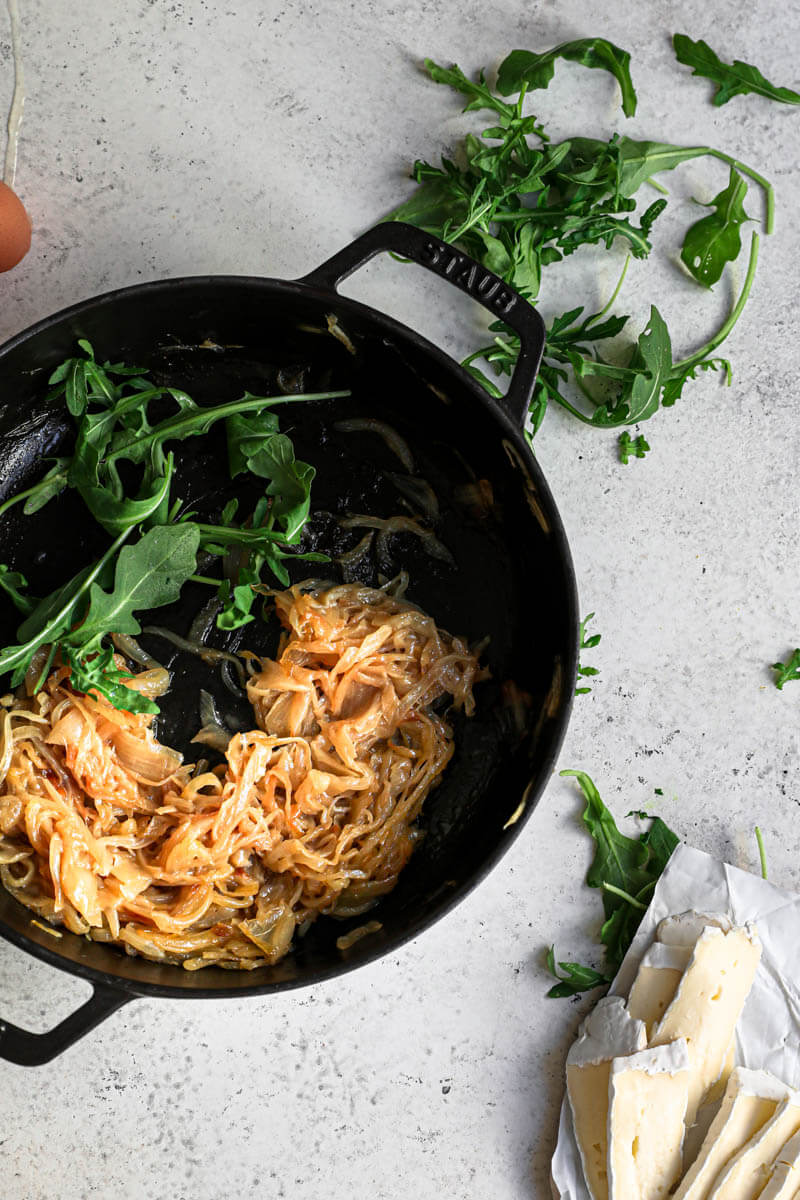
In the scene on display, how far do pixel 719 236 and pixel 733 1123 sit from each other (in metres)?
2.01

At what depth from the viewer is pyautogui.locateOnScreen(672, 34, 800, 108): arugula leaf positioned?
2418 millimetres

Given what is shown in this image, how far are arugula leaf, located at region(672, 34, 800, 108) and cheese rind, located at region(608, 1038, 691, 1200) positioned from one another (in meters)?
2.19

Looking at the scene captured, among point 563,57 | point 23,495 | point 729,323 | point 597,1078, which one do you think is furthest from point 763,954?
point 563,57

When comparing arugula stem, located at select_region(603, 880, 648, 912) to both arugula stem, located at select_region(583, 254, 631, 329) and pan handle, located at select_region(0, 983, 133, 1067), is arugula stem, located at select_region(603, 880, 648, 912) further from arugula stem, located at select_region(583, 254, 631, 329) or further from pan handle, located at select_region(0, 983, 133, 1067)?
arugula stem, located at select_region(583, 254, 631, 329)

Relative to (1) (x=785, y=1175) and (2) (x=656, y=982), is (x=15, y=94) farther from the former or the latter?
(1) (x=785, y=1175)

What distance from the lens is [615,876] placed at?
7.91 feet

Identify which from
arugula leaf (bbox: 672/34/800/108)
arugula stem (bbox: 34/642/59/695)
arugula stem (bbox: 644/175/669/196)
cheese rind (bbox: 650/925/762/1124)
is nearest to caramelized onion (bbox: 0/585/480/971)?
arugula stem (bbox: 34/642/59/695)

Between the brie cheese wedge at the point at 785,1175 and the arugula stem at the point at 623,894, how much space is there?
0.58 metres

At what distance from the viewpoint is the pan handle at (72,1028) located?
2.00 m

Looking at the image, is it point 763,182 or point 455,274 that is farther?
point 763,182

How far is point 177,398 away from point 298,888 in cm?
113

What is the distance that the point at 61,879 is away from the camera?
2172 millimetres

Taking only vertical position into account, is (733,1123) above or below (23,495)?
below

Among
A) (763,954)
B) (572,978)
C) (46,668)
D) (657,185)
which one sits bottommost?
(572,978)
